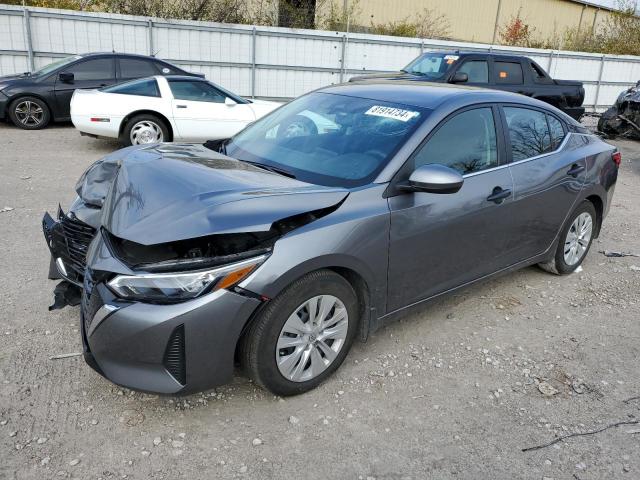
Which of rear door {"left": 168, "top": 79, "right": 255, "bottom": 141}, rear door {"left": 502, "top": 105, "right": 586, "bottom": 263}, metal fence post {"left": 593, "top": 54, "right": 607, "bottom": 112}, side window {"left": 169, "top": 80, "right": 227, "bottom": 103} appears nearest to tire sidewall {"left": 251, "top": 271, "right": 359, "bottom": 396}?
rear door {"left": 502, "top": 105, "right": 586, "bottom": 263}

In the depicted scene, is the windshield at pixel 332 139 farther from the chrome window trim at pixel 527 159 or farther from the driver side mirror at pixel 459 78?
the driver side mirror at pixel 459 78

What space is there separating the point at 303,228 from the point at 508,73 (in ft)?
33.4

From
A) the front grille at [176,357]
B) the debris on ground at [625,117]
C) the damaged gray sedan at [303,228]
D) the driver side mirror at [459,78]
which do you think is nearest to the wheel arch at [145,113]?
the damaged gray sedan at [303,228]

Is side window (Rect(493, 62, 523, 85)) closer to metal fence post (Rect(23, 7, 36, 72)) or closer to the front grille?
metal fence post (Rect(23, 7, 36, 72))

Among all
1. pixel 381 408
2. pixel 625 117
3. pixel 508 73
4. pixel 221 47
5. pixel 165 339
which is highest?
pixel 221 47

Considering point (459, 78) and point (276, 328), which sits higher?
point (459, 78)

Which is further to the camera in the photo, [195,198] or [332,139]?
[332,139]

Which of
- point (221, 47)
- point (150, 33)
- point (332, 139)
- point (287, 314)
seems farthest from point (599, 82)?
point (287, 314)

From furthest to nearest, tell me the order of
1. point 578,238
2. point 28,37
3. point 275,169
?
point 28,37, point 578,238, point 275,169

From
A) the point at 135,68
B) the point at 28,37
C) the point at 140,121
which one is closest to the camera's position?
the point at 140,121

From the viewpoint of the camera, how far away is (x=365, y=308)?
3256 mm

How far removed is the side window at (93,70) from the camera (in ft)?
34.3

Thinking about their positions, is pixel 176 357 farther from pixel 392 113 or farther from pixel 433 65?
pixel 433 65

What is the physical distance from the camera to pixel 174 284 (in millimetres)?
2580
